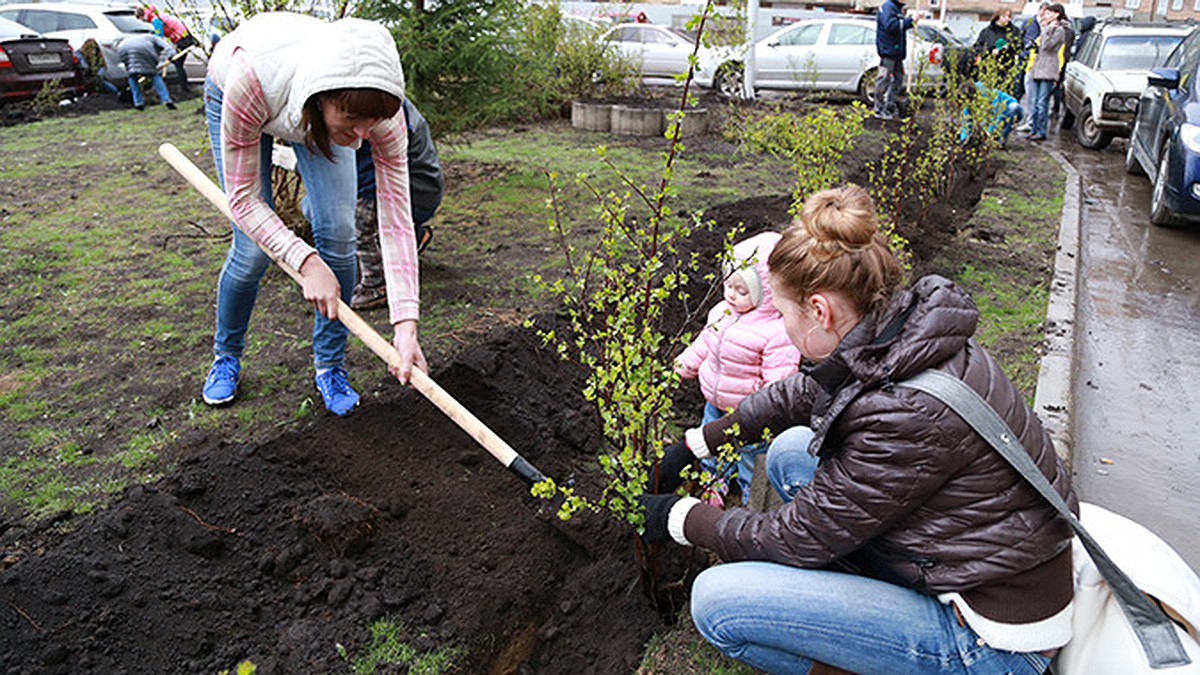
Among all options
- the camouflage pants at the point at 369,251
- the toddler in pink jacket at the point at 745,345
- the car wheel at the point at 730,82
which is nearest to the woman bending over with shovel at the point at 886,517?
the toddler in pink jacket at the point at 745,345

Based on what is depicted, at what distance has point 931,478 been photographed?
1753 mm

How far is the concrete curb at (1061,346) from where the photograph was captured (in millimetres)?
3760

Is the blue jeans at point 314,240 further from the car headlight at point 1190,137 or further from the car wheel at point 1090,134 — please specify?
the car wheel at point 1090,134

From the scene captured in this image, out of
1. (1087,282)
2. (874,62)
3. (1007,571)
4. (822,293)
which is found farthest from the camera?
(874,62)

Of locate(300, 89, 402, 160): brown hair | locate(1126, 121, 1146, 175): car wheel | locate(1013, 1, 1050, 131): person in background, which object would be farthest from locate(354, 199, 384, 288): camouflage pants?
locate(1013, 1, 1050, 131): person in background

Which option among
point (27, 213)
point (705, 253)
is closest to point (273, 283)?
point (705, 253)

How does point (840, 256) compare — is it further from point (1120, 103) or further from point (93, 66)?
point (93, 66)

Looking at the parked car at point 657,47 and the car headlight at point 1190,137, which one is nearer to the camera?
the car headlight at point 1190,137

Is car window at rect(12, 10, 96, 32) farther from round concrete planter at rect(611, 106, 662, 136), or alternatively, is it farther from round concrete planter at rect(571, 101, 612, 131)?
round concrete planter at rect(611, 106, 662, 136)

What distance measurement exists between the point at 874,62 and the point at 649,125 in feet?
19.3

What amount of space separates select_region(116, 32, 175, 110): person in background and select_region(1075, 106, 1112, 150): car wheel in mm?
14207

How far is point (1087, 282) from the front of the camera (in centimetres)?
625

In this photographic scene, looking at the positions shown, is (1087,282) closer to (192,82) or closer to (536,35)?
(536,35)

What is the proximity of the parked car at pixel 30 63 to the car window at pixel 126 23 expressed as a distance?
1.74 m
